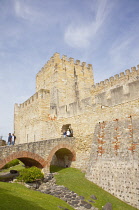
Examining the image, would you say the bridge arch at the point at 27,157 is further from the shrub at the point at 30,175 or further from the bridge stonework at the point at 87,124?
the shrub at the point at 30,175

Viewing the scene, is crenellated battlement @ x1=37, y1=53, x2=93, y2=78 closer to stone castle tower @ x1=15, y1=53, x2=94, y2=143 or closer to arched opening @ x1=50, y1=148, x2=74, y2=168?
stone castle tower @ x1=15, y1=53, x2=94, y2=143

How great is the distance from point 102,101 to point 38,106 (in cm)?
641

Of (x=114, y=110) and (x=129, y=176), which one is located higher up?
(x=114, y=110)

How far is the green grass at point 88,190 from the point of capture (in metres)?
7.06

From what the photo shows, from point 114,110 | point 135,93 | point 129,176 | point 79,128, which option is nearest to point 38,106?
point 79,128

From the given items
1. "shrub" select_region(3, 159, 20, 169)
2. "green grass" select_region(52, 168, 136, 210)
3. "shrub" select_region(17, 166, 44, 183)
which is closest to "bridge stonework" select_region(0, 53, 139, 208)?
"green grass" select_region(52, 168, 136, 210)

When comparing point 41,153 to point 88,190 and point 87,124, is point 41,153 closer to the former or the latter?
point 88,190

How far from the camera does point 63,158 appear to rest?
14.2 meters

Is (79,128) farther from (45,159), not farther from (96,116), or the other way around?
(45,159)

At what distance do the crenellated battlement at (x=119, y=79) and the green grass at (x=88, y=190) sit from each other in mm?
12050

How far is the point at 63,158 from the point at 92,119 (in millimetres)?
4534

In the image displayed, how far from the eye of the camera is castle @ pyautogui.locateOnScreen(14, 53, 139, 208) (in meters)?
8.20

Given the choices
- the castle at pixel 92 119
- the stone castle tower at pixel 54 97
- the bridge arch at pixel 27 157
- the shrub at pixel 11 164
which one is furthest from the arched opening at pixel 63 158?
the shrub at pixel 11 164

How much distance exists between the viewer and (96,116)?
477 inches
